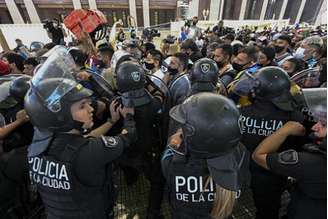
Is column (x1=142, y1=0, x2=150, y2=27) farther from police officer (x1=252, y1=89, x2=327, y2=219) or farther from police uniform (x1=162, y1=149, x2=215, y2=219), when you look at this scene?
police uniform (x1=162, y1=149, x2=215, y2=219)

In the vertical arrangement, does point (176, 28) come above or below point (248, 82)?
below

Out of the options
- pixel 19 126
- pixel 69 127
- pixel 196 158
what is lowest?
pixel 19 126

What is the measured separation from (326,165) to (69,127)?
170cm

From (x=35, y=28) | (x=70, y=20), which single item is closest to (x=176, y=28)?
(x=35, y=28)

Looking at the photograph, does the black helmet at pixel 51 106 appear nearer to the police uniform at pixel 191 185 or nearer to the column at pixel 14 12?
the police uniform at pixel 191 185

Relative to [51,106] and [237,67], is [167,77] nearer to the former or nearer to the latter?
[237,67]

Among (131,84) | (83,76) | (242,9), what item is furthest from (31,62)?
(242,9)

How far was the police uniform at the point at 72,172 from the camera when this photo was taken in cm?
156

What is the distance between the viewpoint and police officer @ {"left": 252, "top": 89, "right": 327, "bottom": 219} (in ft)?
4.83

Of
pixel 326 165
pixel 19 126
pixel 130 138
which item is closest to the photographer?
pixel 326 165

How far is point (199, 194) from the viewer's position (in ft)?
5.06

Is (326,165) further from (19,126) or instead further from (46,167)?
(19,126)

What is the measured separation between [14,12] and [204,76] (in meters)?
30.5

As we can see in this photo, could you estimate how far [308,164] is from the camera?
1.48m
